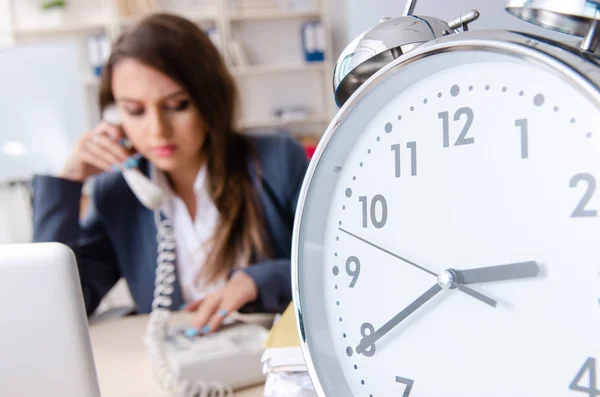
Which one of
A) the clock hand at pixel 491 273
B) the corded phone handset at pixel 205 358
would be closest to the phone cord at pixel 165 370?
the corded phone handset at pixel 205 358

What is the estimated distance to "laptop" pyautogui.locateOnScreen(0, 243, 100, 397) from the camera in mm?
621

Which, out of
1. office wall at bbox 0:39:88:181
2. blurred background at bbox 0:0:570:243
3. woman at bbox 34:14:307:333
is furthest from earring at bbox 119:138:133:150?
blurred background at bbox 0:0:570:243

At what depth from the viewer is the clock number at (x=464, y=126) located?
459mm

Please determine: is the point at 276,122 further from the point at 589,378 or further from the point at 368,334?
the point at 589,378

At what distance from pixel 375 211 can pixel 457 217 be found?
9cm

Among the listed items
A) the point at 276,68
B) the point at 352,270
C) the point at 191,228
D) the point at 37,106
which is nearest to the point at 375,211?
the point at 352,270

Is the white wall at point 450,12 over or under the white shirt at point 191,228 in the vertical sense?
over

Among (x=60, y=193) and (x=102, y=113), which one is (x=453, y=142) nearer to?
(x=60, y=193)

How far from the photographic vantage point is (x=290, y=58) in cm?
456

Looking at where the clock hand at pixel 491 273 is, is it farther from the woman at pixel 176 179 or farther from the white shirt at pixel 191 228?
the white shirt at pixel 191 228

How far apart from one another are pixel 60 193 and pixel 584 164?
56.0 inches

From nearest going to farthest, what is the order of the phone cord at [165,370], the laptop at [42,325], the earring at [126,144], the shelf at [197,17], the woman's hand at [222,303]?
the laptop at [42,325]
the phone cord at [165,370]
the woman's hand at [222,303]
the earring at [126,144]
the shelf at [197,17]

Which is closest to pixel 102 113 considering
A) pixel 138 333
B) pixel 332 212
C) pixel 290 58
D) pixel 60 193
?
pixel 60 193

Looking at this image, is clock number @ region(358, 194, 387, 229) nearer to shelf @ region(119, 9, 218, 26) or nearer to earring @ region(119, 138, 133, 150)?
earring @ region(119, 138, 133, 150)
